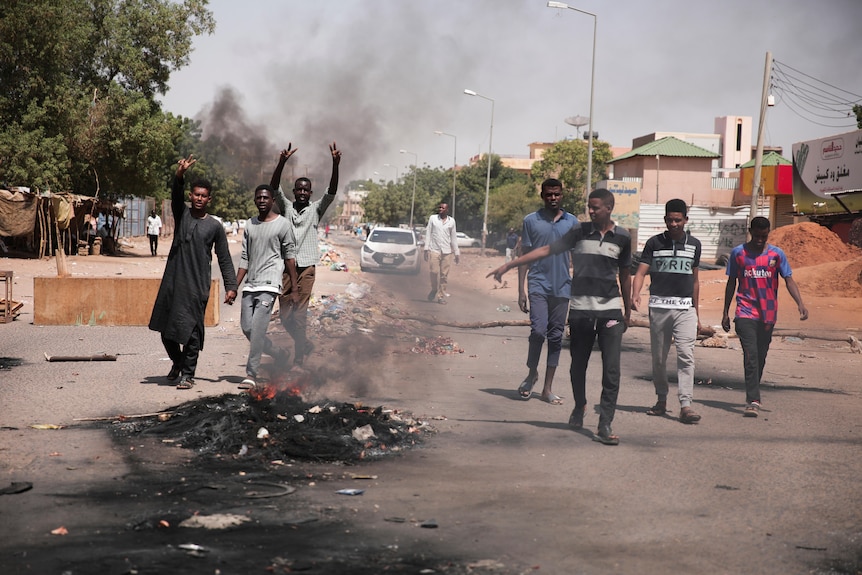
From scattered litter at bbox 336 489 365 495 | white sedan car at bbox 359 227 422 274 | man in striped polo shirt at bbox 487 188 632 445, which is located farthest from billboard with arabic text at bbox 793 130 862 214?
scattered litter at bbox 336 489 365 495

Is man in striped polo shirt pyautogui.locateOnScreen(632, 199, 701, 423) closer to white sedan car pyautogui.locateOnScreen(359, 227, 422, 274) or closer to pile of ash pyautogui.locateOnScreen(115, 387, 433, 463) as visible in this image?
pile of ash pyautogui.locateOnScreen(115, 387, 433, 463)

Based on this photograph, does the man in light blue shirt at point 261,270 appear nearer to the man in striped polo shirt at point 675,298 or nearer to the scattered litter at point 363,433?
the scattered litter at point 363,433

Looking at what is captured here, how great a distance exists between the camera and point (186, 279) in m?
7.89

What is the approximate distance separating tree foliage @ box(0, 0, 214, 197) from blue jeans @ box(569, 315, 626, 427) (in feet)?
86.5

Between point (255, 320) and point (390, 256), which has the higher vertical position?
point (390, 256)

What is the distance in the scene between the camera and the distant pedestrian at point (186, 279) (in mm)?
7836

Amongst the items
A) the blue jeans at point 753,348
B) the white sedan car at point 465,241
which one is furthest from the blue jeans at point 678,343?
the white sedan car at point 465,241

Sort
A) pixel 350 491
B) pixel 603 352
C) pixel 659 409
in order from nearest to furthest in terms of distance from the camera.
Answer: pixel 350 491, pixel 603 352, pixel 659 409

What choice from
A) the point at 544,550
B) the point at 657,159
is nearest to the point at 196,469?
the point at 544,550

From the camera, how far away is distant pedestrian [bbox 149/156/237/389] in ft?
25.7

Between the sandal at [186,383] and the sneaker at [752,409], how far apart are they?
4766 mm

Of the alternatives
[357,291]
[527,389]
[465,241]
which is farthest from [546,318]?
[465,241]

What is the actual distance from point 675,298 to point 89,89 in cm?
3087

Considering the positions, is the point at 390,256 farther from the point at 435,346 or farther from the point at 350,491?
the point at 350,491
